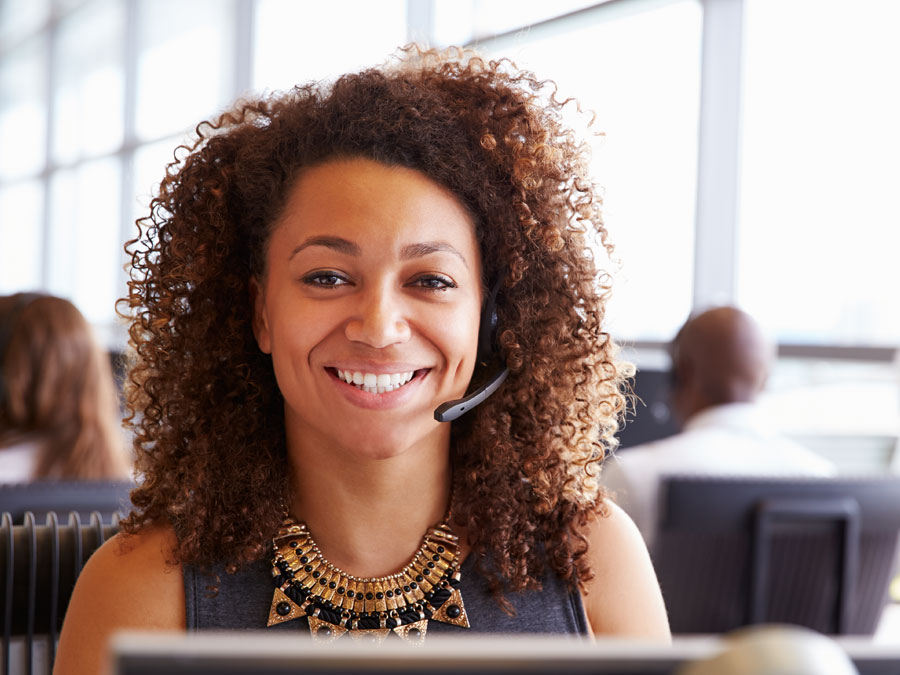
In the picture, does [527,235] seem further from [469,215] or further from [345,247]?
[345,247]

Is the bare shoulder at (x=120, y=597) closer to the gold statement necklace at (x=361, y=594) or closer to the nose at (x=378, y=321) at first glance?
the gold statement necklace at (x=361, y=594)

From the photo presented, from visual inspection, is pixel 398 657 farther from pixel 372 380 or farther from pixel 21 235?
pixel 21 235

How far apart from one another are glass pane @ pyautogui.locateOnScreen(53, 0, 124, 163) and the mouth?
282 inches

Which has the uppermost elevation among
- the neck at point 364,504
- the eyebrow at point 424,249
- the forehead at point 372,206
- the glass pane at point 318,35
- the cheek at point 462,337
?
the glass pane at point 318,35

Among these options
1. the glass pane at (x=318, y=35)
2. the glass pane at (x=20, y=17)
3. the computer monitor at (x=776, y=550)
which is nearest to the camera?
the computer monitor at (x=776, y=550)

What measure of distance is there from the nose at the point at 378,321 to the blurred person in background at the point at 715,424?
1.30 meters

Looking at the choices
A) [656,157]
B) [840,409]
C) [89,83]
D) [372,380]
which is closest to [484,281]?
[372,380]

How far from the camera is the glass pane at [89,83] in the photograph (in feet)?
26.2

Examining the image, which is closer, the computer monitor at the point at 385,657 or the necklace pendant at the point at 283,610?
the computer monitor at the point at 385,657

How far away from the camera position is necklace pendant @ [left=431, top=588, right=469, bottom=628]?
1.16m

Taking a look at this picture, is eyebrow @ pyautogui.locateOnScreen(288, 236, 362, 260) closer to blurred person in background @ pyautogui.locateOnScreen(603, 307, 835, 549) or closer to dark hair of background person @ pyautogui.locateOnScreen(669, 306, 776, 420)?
blurred person in background @ pyautogui.locateOnScreen(603, 307, 835, 549)

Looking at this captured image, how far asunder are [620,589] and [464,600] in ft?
0.62

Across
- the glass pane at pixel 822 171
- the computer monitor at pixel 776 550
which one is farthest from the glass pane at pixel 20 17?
the computer monitor at pixel 776 550

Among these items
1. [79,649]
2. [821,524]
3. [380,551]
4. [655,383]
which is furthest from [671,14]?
[79,649]
